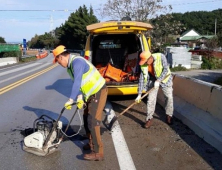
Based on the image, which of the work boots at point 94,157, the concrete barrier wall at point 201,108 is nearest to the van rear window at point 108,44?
the concrete barrier wall at point 201,108

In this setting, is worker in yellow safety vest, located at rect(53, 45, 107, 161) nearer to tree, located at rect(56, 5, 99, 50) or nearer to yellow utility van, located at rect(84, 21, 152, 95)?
yellow utility van, located at rect(84, 21, 152, 95)

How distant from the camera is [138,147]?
16.7 feet

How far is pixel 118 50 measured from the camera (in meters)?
10.4

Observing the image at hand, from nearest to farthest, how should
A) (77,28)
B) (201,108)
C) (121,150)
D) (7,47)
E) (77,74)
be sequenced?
(77,74), (121,150), (201,108), (7,47), (77,28)

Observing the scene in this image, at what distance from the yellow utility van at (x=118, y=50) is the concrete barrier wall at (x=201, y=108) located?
4.81 ft

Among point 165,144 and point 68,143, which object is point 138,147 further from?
point 68,143

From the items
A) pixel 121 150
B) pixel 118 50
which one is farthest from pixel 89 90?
pixel 118 50

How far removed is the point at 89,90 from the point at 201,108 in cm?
248

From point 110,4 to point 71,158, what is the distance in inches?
1215

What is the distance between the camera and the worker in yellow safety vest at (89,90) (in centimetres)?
442

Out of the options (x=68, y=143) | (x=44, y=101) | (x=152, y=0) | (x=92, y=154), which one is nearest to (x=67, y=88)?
(x=44, y=101)

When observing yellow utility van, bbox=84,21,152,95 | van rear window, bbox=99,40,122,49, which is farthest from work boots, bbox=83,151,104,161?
van rear window, bbox=99,40,122,49

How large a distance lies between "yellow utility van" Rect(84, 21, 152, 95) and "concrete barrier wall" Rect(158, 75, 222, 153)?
57.7 inches

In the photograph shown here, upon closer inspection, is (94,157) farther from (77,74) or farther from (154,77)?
(154,77)
